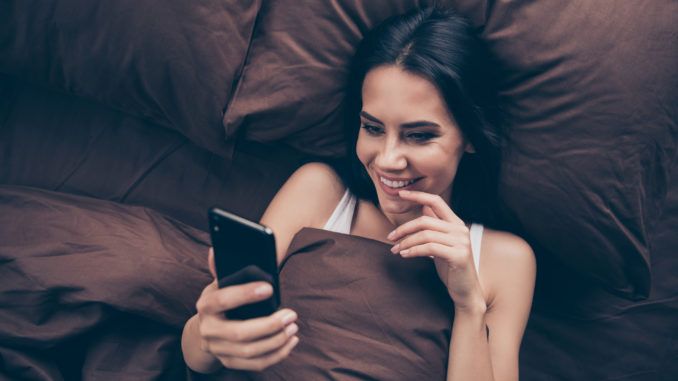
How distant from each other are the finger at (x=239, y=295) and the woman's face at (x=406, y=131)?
335 millimetres

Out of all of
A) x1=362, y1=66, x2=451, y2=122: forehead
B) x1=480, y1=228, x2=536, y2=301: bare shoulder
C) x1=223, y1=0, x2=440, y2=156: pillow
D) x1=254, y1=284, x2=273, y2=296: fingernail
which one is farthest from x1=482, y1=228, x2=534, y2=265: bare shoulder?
x1=254, y1=284, x2=273, y2=296: fingernail

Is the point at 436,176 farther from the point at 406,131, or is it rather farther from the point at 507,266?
the point at 507,266

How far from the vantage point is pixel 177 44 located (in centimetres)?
94

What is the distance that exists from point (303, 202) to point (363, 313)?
0.29 meters

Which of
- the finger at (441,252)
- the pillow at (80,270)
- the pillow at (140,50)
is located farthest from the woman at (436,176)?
the pillow at (140,50)

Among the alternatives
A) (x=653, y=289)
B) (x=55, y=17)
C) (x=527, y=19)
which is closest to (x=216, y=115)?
(x=55, y=17)

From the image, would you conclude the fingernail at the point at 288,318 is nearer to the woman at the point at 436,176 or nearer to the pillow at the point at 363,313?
the woman at the point at 436,176

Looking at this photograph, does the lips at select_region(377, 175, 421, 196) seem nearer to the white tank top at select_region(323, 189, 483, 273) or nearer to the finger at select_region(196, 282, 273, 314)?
the white tank top at select_region(323, 189, 483, 273)

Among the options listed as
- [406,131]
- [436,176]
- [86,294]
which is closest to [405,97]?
[406,131]

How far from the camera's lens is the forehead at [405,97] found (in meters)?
0.83

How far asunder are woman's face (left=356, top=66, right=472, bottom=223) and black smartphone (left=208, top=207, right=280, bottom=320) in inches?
12.5

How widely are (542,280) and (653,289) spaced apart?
9.1 inches

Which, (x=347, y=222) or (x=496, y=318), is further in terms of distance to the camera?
(x=347, y=222)

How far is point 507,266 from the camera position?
0.98 metres
